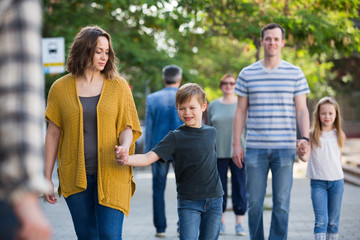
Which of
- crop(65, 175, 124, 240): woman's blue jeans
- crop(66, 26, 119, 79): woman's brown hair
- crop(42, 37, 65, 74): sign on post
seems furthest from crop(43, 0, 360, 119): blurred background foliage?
crop(65, 175, 124, 240): woman's blue jeans

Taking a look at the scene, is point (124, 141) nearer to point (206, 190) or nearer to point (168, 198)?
point (206, 190)

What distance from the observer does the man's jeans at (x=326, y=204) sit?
589 centimetres

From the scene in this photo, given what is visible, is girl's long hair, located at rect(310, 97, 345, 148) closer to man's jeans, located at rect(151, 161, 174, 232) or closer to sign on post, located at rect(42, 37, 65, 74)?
man's jeans, located at rect(151, 161, 174, 232)

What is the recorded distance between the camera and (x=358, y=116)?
158 feet

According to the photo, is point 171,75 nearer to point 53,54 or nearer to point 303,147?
point 303,147

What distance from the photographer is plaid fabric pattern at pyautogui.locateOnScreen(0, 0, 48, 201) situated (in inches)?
79.0

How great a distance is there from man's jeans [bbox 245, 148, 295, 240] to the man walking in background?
2.05 meters

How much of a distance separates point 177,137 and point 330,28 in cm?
642

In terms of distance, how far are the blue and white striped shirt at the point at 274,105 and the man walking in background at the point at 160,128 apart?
6.84 ft

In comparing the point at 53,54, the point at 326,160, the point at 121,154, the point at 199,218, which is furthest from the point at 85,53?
the point at 53,54

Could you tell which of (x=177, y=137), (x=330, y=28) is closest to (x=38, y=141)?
(x=177, y=137)

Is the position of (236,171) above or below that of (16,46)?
below

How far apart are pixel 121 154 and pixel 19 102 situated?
1.86 meters

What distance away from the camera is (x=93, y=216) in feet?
13.4
